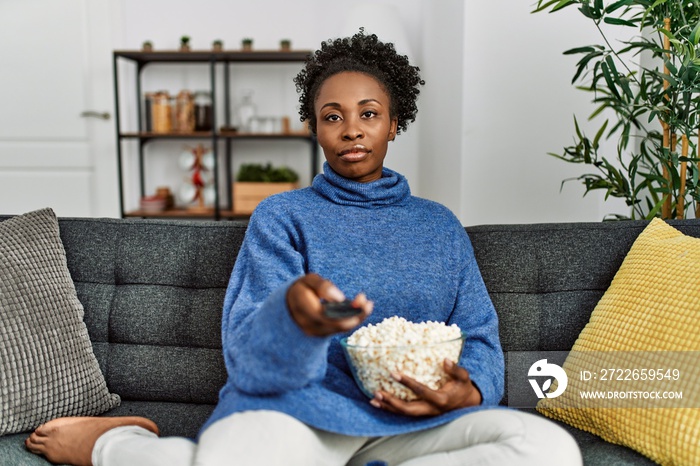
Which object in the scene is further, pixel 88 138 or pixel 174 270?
pixel 88 138

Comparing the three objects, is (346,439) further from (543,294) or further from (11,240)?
(11,240)

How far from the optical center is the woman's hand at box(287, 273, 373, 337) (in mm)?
922

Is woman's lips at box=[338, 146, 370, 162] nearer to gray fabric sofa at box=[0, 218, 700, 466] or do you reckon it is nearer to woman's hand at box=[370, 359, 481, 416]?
gray fabric sofa at box=[0, 218, 700, 466]

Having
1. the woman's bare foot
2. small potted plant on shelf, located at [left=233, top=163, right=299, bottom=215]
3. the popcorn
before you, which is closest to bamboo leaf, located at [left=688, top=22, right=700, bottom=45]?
the popcorn

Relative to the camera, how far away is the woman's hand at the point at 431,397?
3.48 feet

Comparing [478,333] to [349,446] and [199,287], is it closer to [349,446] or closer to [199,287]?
[349,446]

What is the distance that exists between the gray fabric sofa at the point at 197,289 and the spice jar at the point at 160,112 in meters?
2.32

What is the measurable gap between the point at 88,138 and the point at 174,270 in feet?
8.67

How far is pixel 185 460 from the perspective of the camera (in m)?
1.03

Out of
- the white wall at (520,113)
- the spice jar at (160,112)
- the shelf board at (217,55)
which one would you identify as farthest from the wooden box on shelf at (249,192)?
the white wall at (520,113)

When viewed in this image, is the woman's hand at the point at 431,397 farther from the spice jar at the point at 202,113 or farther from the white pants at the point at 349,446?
the spice jar at the point at 202,113

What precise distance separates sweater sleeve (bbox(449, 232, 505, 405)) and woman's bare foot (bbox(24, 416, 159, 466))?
2.01 ft

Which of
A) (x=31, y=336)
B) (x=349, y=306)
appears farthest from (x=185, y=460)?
(x=31, y=336)

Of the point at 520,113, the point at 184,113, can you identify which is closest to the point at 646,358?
the point at 520,113
